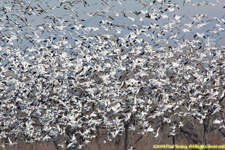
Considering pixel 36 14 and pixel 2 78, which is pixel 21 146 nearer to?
pixel 2 78

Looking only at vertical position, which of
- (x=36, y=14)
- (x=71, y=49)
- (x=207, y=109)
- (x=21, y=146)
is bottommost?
(x=21, y=146)

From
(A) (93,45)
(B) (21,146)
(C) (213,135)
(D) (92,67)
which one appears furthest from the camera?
(C) (213,135)

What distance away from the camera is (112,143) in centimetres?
2102

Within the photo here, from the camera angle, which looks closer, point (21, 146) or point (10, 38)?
point (10, 38)

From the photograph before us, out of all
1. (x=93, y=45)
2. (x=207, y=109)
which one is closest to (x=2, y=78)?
(x=93, y=45)

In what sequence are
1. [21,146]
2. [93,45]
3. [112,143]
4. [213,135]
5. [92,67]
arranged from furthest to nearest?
[213,135] → [21,146] → [112,143] → [93,45] → [92,67]

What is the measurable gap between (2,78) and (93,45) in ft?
15.5

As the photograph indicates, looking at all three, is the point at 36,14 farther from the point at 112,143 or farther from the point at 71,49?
the point at 112,143

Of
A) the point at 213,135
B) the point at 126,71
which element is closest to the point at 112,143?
the point at 126,71

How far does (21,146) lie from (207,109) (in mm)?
11692

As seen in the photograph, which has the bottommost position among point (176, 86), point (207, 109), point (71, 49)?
point (207, 109)

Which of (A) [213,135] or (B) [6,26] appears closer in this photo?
(B) [6,26]

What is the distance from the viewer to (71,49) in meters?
18.3

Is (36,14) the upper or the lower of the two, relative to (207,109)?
upper
